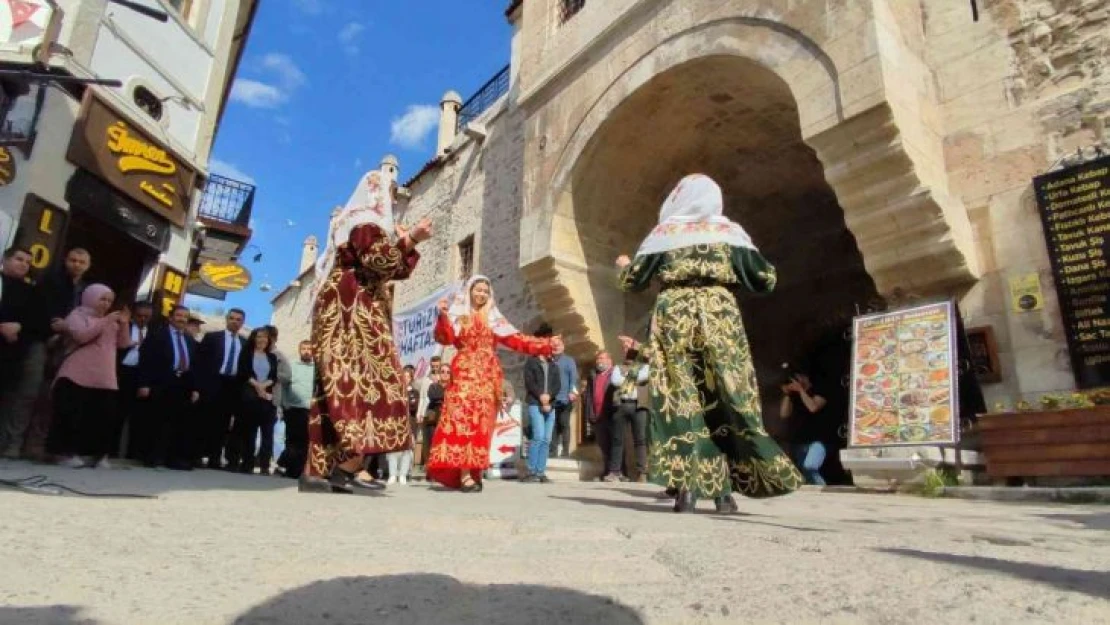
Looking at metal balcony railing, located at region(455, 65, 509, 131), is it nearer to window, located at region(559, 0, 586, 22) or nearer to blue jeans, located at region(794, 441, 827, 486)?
window, located at region(559, 0, 586, 22)

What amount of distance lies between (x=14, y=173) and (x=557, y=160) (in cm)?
600

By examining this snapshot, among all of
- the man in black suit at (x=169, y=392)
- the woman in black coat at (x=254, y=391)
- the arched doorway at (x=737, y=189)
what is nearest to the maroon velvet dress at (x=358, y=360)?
the man in black suit at (x=169, y=392)

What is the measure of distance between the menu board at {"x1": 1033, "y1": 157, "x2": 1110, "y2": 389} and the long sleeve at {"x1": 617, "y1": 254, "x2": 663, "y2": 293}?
349 centimetres

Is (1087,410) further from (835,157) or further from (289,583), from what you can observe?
(289,583)

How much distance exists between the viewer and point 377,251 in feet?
12.8

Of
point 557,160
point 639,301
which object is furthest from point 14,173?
point 639,301

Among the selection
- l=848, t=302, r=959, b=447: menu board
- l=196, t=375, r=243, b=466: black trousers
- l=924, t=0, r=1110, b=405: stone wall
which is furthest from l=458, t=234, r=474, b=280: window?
l=924, t=0, r=1110, b=405: stone wall

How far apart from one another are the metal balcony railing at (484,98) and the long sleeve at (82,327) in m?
8.86

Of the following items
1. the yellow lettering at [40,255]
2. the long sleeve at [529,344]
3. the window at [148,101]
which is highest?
the window at [148,101]

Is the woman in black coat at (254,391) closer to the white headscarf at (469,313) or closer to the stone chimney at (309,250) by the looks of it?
the white headscarf at (469,313)

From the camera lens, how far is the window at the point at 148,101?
28.9 ft

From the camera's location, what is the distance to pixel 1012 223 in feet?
18.1

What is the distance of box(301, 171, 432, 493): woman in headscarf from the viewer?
3.75 metres

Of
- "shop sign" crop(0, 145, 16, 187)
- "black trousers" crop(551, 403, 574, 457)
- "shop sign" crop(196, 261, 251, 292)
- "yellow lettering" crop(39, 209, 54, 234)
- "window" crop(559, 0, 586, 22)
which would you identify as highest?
"window" crop(559, 0, 586, 22)
